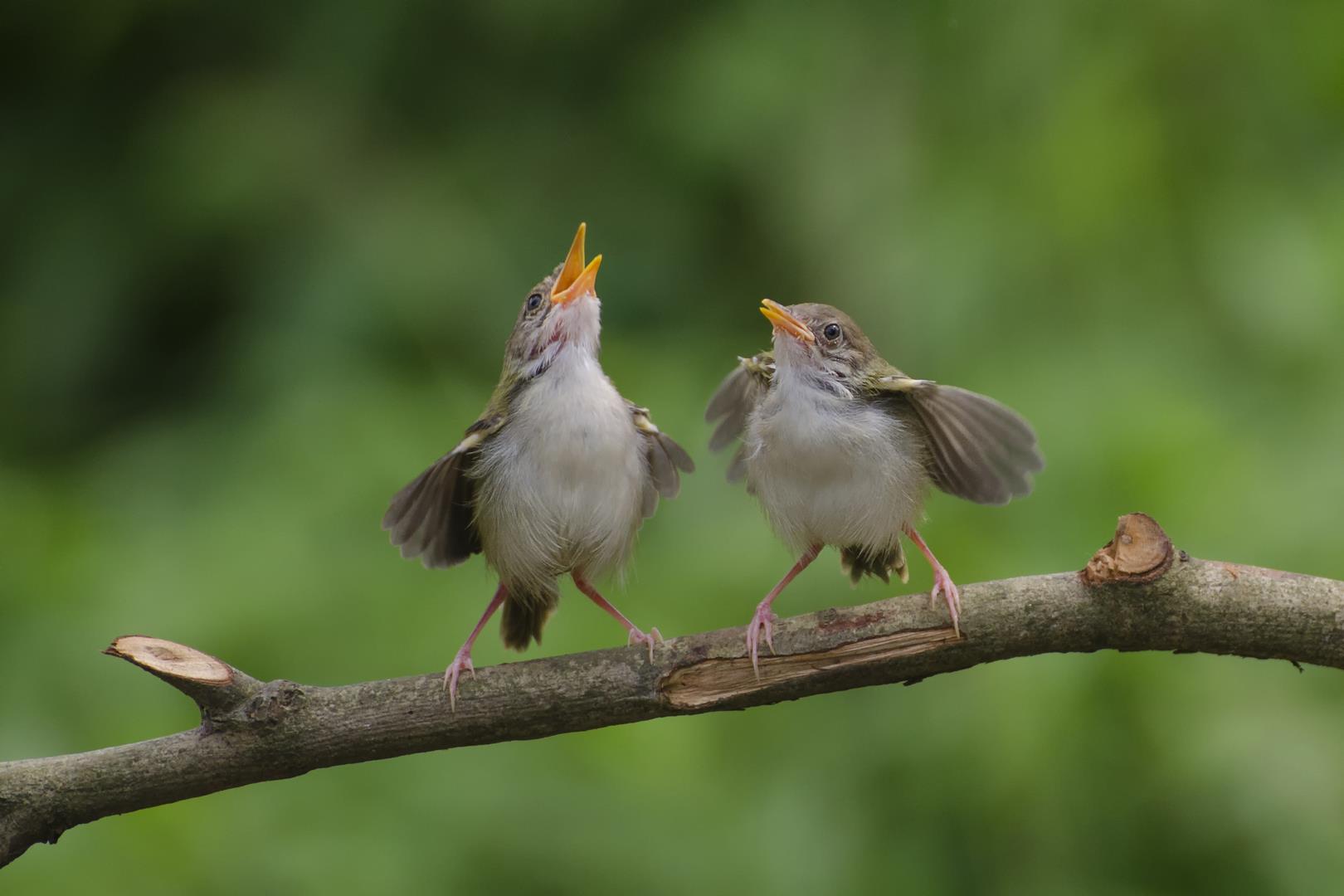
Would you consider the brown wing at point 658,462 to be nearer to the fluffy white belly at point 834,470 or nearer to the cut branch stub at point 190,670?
the fluffy white belly at point 834,470

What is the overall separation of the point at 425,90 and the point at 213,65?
983mm

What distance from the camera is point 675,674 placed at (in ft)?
10.9

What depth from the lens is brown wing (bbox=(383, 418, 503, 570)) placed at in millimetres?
3918

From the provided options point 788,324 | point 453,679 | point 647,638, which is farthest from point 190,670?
point 788,324

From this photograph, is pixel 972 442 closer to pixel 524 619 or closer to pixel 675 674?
pixel 675 674

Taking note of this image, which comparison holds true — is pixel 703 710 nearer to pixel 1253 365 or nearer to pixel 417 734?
pixel 417 734

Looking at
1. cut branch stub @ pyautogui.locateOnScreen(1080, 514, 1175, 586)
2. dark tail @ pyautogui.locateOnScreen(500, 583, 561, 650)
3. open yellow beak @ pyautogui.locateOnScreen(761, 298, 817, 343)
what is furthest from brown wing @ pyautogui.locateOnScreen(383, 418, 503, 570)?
cut branch stub @ pyautogui.locateOnScreen(1080, 514, 1175, 586)

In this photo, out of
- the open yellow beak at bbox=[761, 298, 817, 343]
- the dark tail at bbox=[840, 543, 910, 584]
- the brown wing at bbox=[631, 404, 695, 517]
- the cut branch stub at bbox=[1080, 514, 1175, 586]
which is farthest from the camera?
the dark tail at bbox=[840, 543, 910, 584]

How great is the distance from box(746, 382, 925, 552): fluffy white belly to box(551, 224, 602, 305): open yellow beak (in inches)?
25.9

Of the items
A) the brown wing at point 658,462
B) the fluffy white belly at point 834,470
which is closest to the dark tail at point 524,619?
the brown wing at point 658,462

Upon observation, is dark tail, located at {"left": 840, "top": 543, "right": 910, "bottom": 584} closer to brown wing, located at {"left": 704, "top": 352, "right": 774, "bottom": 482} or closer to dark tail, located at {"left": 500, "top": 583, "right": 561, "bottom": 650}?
brown wing, located at {"left": 704, "top": 352, "right": 774, "bottom": 482}

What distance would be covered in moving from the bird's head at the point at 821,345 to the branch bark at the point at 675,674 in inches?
35.1

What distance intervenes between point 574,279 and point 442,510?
0.82 meters

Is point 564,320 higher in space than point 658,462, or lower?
higher
